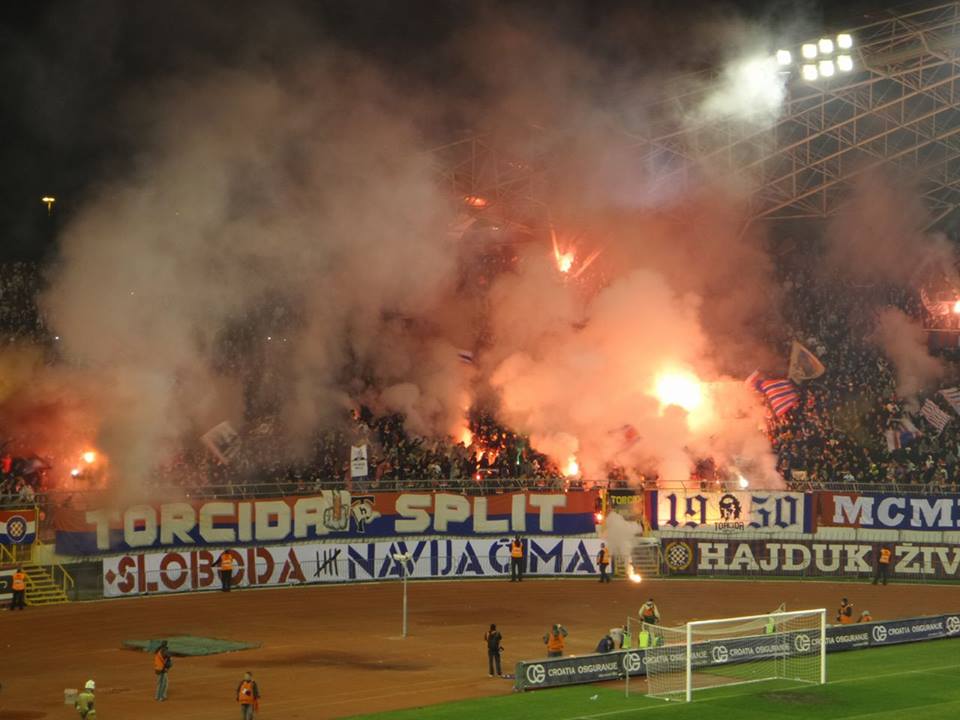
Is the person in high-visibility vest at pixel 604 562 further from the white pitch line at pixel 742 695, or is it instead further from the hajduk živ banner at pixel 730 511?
the white pitch line at pixel 742 695

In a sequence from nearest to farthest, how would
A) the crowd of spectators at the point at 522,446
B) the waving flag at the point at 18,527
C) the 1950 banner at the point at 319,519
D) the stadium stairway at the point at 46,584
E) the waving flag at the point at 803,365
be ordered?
the waving flag at the point at 18,527 → the stadium stairway at the point at 46,584 → the 1950 banner at the point at 319,519 → the crowd of spectators at the point at 522,446 → the waving flag at the point at 803,365

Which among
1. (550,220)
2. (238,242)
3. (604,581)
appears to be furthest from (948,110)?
(238,242)

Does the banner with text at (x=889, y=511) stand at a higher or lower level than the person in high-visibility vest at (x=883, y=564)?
higher

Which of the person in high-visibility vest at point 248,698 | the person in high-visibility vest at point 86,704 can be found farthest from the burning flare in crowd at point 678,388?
the person in high-visibility vest at point 86,704

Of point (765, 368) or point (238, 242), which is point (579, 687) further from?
point (765, 368)

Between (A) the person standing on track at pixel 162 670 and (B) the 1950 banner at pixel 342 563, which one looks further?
(B) the 1950 banner at pixel 342 563

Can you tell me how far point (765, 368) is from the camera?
48.0 m

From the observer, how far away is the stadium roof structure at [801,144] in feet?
132

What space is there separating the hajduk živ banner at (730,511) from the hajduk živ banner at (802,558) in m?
0.47

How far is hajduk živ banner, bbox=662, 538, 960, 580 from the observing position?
39562 millimetres

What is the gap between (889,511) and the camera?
39.8 metres

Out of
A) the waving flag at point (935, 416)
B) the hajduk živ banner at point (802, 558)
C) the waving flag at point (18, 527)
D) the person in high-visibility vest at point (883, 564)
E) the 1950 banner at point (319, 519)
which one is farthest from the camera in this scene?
the waving flag at point (935, 416)

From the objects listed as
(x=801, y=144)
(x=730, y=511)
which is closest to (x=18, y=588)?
(x=730, y=511)

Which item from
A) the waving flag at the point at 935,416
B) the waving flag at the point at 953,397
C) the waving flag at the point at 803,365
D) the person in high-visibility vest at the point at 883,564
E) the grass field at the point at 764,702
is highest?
the waving flag at the point at 803,365
